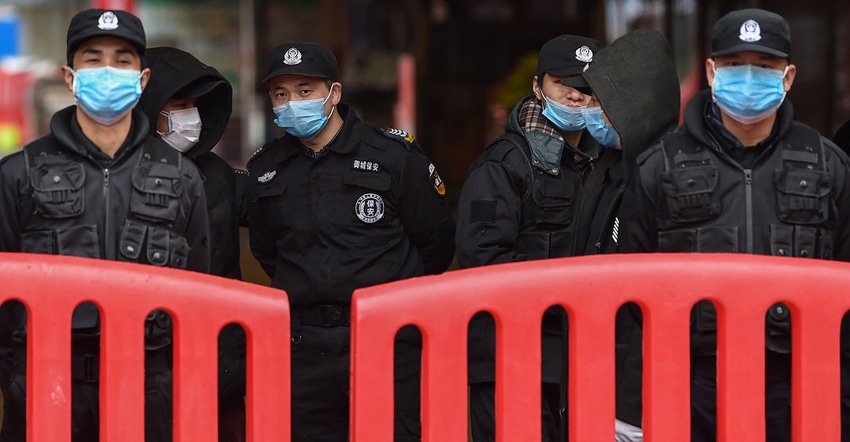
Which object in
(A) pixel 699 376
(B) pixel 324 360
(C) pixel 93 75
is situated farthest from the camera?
(B) pixel 324 360

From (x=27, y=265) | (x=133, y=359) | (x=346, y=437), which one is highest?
(x=27, y=265)

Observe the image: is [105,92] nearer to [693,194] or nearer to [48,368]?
[48,368]

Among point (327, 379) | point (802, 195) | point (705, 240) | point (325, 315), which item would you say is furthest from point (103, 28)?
point (802, 195)

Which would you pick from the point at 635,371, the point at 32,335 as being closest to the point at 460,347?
the point at 635,371

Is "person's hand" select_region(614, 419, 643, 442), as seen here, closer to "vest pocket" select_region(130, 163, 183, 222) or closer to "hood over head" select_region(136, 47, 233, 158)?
"vest pocket" select_region(130, 163, 183, 222)

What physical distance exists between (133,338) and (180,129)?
163 centimetres

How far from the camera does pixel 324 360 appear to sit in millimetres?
5215

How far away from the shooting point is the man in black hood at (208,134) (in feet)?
16.8

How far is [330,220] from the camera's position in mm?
5281

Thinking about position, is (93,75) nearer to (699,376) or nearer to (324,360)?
(324,360)

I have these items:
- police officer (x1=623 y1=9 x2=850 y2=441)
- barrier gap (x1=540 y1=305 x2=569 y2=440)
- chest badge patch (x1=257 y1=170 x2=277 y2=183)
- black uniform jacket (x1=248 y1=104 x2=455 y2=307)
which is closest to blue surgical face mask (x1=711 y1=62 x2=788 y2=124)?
police officer (x1=623 y1=9 x2=850 y2=441)

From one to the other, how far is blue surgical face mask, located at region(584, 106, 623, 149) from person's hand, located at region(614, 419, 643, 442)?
1133mm

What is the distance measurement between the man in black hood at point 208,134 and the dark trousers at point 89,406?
636 mm

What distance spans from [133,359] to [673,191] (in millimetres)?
1592
